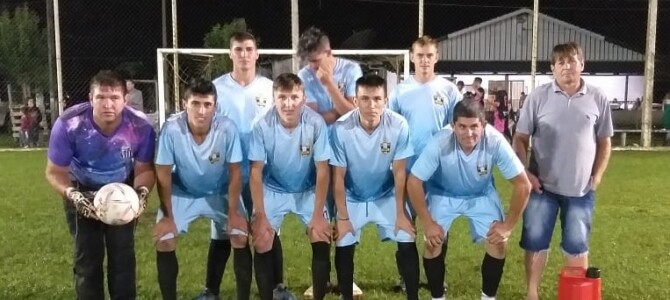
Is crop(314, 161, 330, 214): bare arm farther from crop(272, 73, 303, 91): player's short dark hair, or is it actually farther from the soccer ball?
the soccer ball

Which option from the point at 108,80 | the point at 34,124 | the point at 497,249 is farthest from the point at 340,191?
the point at 34,124

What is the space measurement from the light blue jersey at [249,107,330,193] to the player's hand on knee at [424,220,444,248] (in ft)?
2.62

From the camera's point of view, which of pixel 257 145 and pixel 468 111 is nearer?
pixel 468 111

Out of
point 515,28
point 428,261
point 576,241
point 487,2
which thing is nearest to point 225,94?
point 428,261

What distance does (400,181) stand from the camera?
4.56 meters

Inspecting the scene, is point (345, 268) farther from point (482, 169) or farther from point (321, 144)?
point (482, 169)

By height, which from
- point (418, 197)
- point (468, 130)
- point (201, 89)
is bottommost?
point (418, 197)

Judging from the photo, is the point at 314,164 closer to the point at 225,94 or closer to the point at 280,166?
the point at 280,166

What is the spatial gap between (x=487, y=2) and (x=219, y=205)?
89.5 feet

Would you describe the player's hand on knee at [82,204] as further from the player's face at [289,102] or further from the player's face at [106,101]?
the player's face at [289,102]

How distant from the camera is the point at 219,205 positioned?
4707mm

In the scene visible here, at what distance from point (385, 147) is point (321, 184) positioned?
1.60ft

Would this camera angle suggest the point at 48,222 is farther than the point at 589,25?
No

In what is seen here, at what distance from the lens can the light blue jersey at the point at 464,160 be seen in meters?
4.44
